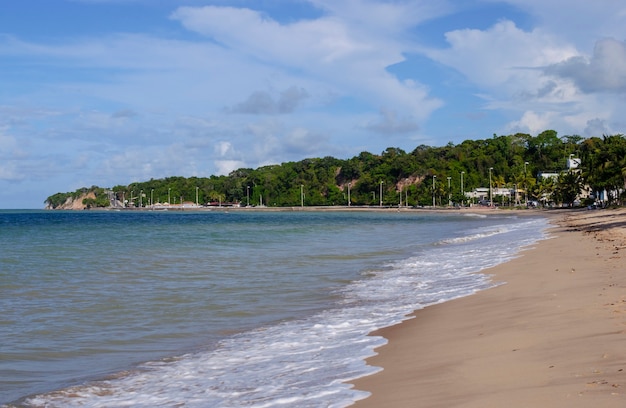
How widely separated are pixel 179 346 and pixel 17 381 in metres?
2.34

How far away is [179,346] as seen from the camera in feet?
29.4

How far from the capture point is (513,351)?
21.4 feet

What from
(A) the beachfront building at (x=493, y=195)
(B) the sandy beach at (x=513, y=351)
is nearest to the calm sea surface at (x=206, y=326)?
(B) the sandy beach at (x=513, y=351)

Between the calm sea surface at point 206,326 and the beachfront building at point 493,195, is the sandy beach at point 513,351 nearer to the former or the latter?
the calm sea surface at point 206,326

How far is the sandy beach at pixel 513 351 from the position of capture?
492 centimetres

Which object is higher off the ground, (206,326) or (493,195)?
(493,195)

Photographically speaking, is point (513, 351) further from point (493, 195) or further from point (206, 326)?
point (493, 195)

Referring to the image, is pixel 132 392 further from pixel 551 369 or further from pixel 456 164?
pixel 456 164

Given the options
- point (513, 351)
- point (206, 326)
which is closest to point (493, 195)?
point (206, 326)

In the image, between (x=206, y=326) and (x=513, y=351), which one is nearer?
(x=513, y=351)

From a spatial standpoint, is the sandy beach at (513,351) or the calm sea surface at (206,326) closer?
the sandy beach at (513,351)

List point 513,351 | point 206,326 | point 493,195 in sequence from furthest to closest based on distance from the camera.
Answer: point 493,195
point 206,326
point 513,351

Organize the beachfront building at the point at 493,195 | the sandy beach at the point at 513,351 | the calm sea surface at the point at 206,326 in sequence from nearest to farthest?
the sandy beach at the point at 513,351 → the calm sea surface at the point at 206,326 → the beachfront building at the point at 493,195

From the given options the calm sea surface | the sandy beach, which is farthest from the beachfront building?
the sandy beach
